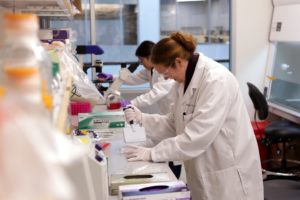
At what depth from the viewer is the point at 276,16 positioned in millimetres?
4312

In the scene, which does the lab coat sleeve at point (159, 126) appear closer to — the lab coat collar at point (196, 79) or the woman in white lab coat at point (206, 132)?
the woman in white lab coat at point (206, 132)

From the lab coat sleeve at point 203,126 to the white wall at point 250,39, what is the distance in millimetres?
2857

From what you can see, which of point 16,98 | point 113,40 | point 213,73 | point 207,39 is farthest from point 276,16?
point 16,98

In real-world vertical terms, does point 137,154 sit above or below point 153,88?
below

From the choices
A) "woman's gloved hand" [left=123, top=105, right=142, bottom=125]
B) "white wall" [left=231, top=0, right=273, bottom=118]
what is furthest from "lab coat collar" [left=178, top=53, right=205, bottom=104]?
"white wall" [left=231, top=0, right=273, bottom=118]

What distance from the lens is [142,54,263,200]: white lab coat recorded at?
5.73 feet

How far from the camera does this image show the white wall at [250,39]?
443 centimetres

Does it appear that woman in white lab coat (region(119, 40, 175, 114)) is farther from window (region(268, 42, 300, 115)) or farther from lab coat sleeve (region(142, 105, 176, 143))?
window (region(268, 42, 300, 115))

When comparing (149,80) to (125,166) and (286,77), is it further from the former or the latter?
(125,166)

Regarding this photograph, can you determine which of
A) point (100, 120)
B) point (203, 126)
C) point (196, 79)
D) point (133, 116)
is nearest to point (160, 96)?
point (100, 120)

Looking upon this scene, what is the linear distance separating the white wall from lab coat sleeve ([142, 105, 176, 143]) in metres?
Answer: 2.58

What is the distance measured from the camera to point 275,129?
11.7 ft

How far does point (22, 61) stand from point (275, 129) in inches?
136

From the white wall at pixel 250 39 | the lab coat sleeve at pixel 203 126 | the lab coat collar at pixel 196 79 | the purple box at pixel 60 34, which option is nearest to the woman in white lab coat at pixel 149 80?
the purple box at pixel 60 34
